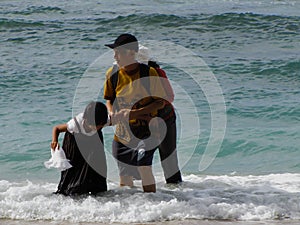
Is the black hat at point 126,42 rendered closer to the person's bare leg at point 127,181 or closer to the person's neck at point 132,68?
the person's neck at point 132,68

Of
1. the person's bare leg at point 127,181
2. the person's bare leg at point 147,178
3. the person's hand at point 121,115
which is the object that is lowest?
the person's bare leg at point 127,181

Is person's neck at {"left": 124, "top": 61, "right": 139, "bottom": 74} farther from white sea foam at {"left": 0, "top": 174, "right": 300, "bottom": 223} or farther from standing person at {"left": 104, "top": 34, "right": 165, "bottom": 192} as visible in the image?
white sea foam at {"left": 0, "top": 174, "right": 300, "bottom": 223}

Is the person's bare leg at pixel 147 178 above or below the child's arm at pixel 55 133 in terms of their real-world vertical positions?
below

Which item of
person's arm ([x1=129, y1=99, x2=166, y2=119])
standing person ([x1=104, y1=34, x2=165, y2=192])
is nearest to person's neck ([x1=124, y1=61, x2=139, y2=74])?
standing person ([x1=104, y1=34, x2=165, y2=192])

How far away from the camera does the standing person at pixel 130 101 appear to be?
6.33m

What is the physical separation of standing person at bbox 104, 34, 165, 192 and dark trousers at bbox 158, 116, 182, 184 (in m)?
0.37

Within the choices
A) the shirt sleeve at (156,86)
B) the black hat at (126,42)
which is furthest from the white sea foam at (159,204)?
the black hat at (126,42)

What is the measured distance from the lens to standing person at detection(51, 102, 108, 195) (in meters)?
6.38

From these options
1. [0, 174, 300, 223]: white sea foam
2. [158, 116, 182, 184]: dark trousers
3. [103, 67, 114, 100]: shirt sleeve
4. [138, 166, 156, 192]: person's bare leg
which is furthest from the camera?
[158, 116, 182, 184]: dark trousers

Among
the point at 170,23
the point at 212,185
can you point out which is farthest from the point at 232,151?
the point at 170,23

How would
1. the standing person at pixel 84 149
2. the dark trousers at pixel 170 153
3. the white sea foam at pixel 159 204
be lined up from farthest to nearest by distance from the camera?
1. the dark trousers at pixel 170 153
2. the standing person at pixel 84 149
3. the white sea foam at pixel 159 204

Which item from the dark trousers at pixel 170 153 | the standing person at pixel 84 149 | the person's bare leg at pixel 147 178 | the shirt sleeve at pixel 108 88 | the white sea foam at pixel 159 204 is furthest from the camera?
the dark trousers at pixel 170 153

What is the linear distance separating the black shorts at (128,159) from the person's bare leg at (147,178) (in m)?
0.06

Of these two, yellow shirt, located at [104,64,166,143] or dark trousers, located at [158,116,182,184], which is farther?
dark trousers, located at [158,116,182,184]
